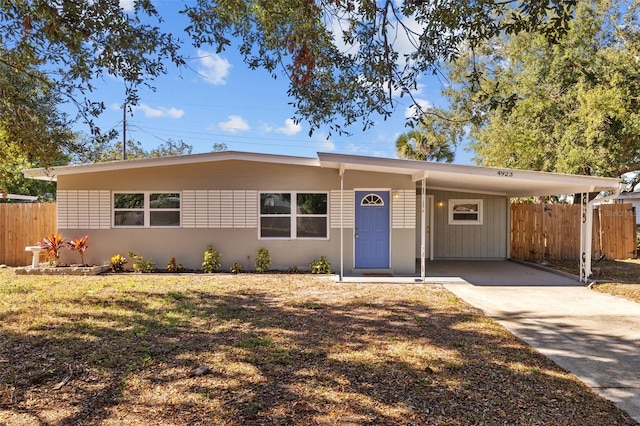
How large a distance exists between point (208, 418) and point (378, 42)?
4.93m

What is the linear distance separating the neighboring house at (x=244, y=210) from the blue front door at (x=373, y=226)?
0.03m

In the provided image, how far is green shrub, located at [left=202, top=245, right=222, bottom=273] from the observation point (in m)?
10.1

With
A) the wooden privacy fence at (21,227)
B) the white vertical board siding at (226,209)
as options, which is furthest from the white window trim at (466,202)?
the wooden privacy fence at (21,227)

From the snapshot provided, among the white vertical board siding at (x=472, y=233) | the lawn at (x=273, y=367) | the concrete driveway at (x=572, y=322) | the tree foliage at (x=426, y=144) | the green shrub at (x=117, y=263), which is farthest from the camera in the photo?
the tree foliage at (x=426, y=144)

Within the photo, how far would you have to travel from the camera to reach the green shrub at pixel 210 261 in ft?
33.0

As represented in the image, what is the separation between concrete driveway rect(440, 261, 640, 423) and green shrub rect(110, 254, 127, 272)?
841 centimetres

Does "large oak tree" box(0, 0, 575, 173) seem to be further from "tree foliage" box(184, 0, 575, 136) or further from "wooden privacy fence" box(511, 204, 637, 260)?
"wooden privacy fence" box(511, 204, 637, 260)

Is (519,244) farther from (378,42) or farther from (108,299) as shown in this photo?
(108,299)

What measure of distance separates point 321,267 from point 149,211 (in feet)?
16.5

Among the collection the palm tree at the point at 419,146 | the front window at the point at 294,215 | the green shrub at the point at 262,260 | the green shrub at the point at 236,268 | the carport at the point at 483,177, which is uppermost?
the palm tree at the point at 419,146

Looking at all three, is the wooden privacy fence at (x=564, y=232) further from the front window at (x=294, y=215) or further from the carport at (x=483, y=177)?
the front window at (x=294, y=215)

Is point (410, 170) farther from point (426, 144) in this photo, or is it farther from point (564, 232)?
point (426, 144)

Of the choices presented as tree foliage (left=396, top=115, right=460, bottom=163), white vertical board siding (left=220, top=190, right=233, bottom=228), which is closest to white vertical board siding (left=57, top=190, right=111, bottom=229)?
white vertical board siding (left=220, top=190, right=233, bottom=228)

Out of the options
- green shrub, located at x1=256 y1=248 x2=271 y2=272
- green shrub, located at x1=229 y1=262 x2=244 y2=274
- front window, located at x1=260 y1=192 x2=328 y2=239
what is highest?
front window, located at x1=260 y1=192 x2=328 y2=239
